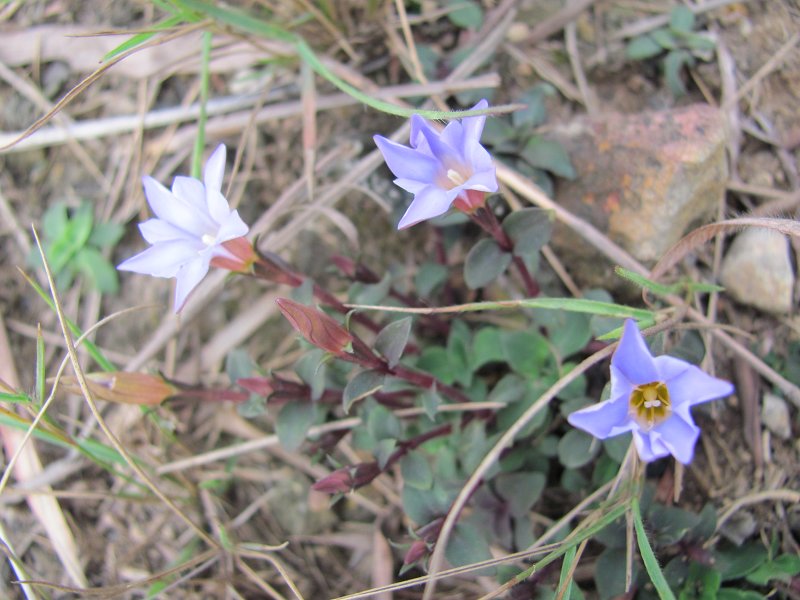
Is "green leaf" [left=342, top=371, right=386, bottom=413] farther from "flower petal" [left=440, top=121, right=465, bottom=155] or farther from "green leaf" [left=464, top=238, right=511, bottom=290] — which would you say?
"flower petal" [left=440, top=121, right=465, bottom=155]

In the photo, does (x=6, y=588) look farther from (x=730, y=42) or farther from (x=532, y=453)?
(x=730, y=42)

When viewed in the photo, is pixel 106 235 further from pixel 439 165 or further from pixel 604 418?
pixel 604 418

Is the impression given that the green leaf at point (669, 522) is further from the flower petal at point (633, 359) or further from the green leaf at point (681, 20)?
the green leaf at point (681, 20)

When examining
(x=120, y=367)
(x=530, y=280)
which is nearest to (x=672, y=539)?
(x=530, y=280)

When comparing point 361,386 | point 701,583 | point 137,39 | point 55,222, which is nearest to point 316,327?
point 361,386

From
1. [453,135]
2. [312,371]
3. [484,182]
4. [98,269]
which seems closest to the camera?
[484,182]

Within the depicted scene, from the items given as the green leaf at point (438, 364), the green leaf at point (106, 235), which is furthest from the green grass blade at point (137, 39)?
the green leaf at point (438, 364)
